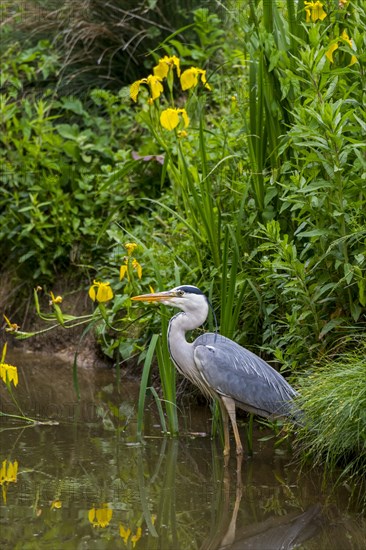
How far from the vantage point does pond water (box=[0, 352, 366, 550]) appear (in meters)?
4.45

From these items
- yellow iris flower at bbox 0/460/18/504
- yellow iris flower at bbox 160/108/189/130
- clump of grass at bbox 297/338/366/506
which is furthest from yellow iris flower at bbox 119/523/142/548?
yellow iris flower at bbox 160/108/189/130

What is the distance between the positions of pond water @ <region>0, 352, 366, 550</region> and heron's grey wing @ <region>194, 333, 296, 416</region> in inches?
13.3

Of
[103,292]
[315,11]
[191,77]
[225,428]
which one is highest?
[315,11]

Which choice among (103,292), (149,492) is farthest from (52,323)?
(149,492)

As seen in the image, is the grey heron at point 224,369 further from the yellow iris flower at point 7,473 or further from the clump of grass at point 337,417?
the yellow iris flower at point 7,473

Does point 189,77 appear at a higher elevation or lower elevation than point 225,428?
higher

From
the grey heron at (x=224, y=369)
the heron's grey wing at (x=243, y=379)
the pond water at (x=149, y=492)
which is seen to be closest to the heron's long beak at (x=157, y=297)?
the grey heron at (x=224, y=369)

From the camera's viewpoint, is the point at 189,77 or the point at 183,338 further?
the point at 189,77

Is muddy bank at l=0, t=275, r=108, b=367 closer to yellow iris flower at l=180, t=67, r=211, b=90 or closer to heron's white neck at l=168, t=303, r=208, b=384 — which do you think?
heron's white neck at l=168, t=303, r=208, b=384

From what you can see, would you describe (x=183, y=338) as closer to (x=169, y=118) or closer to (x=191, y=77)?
(x=169, y=118)

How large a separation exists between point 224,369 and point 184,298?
448 millimetres

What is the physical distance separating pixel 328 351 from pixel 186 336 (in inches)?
40.7

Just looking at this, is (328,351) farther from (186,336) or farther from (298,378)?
(186,336)

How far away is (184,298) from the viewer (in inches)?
221
